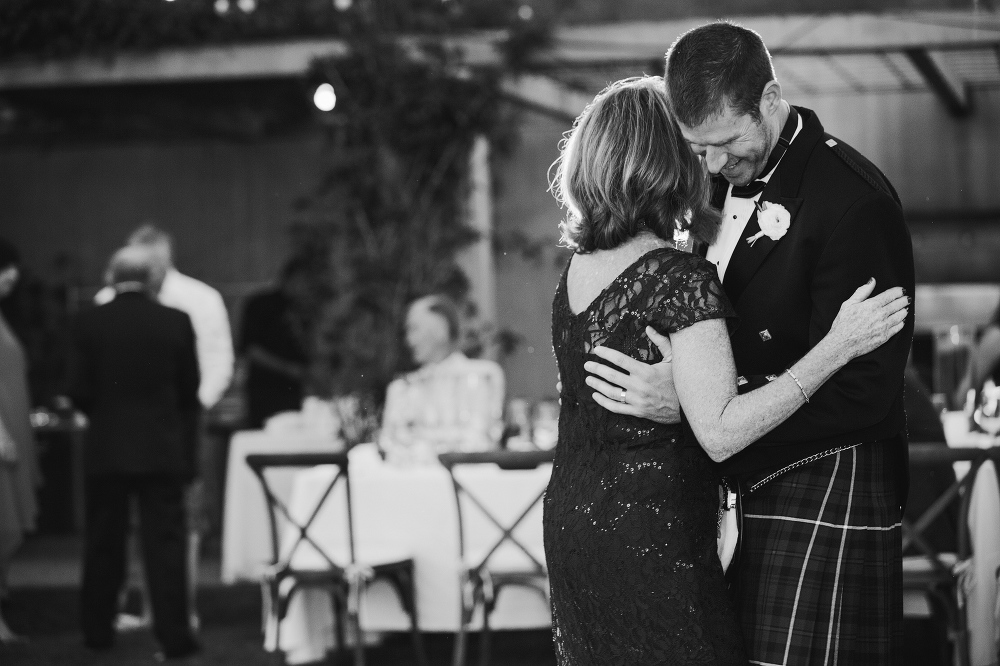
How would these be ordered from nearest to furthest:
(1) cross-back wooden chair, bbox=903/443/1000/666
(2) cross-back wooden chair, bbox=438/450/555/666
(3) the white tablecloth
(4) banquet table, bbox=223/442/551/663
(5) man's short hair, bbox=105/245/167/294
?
(1) cross-back wooden chair, bbox=903/443/1000/666, (2) cross-back wooden chair, bbox=438/450/555/666, (4) banquet table, bbox=223/442/551/663, (5) man's short hair, bbox=105/245/167/294, (3) the white tablecloth

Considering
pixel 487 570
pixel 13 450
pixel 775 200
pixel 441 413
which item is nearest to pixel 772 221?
pixel 775 200

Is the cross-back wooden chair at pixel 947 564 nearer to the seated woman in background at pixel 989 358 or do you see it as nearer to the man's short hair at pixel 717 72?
the seated woman in background at pixel 989 358

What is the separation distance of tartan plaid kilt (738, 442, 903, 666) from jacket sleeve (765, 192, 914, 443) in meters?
0.09

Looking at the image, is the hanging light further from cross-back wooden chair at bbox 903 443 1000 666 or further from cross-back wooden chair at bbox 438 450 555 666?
cross-back wooden chair at bbox 903 443 1000 666

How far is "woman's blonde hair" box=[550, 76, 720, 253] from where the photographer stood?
199 cm

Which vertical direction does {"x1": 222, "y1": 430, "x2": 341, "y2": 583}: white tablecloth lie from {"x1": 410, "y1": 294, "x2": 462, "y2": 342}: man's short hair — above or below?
below

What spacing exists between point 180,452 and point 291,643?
1.14m

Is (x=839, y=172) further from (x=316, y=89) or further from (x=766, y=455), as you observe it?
(x=316, y=89)

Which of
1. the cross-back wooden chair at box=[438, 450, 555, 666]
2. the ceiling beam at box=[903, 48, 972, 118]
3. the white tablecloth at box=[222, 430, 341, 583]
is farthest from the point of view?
the ceiling beam at box=[903, 48, 972, 118]

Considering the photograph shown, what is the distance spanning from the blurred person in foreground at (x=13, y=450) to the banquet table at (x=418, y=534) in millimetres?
1639

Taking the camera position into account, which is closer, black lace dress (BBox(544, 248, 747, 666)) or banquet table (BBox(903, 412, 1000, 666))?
black lace dress (BBox(544, 248, 747, 666))

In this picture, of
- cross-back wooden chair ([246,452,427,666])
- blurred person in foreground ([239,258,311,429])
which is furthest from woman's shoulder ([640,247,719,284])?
blurred person in foreground ([239,258,311,429])

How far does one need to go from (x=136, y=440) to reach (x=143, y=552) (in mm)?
523

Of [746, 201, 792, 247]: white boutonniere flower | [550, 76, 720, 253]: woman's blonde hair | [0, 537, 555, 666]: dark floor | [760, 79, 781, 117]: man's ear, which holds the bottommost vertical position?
[0, 537, 555, 666]: dark floor
